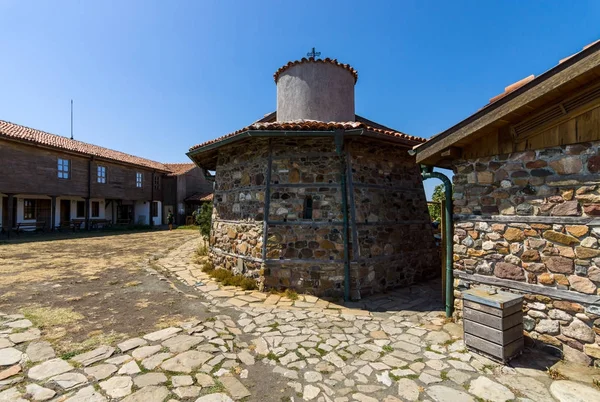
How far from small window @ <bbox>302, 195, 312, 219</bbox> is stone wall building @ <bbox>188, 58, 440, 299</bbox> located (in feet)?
0.07

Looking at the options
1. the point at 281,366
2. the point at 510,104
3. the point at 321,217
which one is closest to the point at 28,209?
the point at 321,217

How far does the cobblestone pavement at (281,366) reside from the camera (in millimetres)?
2752

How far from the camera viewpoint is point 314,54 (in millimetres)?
7543

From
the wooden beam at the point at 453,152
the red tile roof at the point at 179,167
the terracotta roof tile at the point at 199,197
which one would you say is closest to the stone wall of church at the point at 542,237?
the wooden beam at the point at 453,152

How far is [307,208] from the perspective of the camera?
6102 mm

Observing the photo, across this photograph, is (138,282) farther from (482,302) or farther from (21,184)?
(21,184)

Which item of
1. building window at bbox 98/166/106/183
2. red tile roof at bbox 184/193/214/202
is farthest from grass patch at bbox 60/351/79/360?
red tile roof at bbox 184/193/214/202

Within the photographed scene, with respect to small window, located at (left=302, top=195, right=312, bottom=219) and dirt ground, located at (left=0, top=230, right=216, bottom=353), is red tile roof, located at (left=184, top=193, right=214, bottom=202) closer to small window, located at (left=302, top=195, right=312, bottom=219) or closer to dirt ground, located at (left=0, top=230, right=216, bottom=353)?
dirt ground, located at (left=0, top=230, right=216, bottom=353)

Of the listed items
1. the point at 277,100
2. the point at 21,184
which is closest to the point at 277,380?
the point at 277,100

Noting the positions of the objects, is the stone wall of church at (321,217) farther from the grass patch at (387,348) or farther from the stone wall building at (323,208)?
the grass patch at (387,348)

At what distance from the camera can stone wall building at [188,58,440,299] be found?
5805mm

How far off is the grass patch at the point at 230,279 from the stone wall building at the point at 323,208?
179 millimetres

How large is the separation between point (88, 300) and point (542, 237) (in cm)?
736

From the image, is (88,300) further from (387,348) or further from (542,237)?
(542,237)
